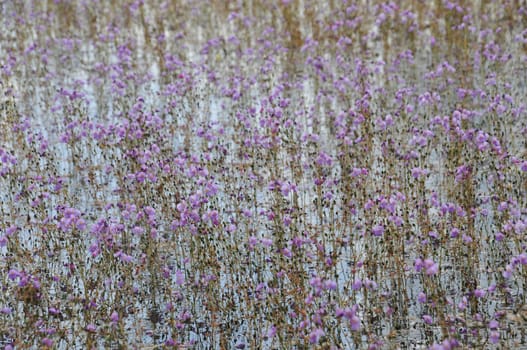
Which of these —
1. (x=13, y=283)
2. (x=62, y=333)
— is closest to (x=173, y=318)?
(x=62, y=333)

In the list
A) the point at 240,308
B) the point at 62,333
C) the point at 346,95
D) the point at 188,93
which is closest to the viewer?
the point at 62,333

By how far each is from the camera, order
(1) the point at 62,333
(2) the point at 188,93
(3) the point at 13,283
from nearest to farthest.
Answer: (1) the point at 62,333 → (3) the point at 13,283 → (2) the point at 188,93

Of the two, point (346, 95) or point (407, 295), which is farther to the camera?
point (346, 95)

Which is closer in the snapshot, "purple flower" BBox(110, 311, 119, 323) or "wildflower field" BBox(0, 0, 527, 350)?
"purple flower" BBox(110, 311, 119, 323)

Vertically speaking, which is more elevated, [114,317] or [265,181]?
[265,181]

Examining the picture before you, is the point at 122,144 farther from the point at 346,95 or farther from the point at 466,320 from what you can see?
the point at 466,320

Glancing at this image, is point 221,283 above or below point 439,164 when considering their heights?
below

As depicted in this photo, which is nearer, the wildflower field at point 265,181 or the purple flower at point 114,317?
the purple flower at point 114,317

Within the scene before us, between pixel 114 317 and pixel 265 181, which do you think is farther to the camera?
pixel 265 181
